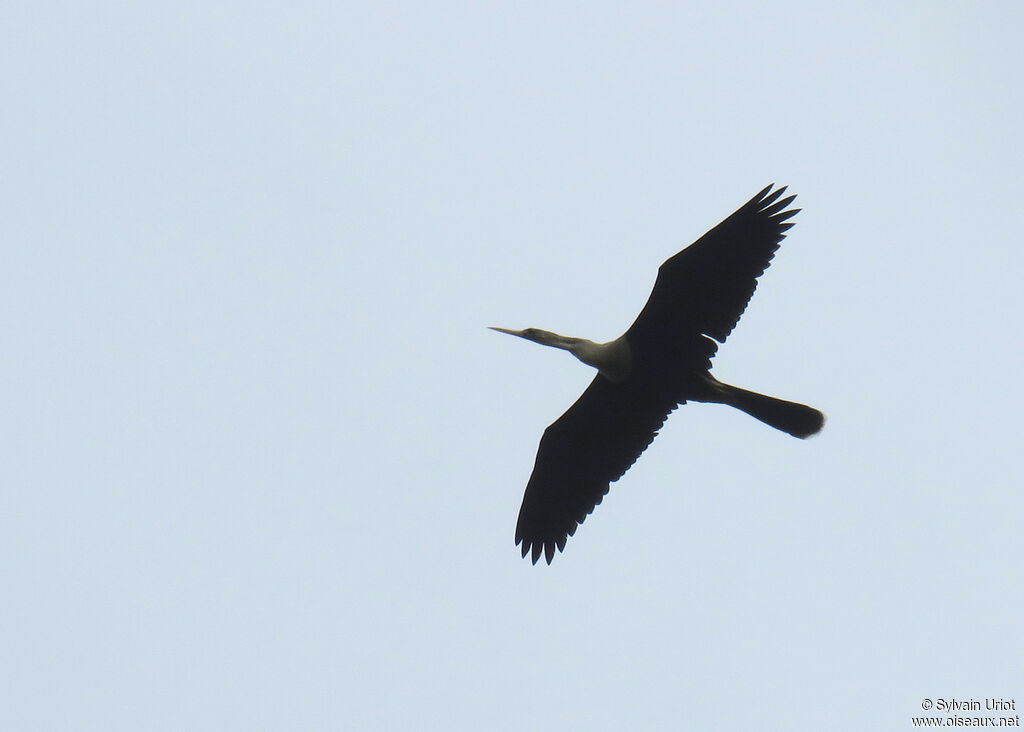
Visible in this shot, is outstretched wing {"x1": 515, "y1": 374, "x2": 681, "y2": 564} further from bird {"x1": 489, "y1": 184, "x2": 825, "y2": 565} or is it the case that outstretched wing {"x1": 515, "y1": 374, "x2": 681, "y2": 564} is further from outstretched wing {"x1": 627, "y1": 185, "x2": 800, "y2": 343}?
outstretched wing {"x1": 627, "y1": 185, "x2": 800, "y2": 343}

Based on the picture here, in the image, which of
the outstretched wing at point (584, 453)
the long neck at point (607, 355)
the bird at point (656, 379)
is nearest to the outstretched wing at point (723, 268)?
the bird at point (656, 379)

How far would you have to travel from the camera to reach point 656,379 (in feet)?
35.0

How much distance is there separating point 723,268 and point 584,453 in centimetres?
206

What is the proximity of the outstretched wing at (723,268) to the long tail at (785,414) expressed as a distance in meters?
0.64

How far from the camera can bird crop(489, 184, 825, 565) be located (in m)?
10.2

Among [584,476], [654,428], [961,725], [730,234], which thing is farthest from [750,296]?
[961,725]

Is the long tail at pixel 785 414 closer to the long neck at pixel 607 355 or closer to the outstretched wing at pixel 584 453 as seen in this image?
the outstretched wing at pixel 584 453

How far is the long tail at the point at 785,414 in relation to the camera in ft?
34.8

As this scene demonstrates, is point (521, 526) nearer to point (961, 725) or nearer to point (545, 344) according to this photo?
point (545, 344)

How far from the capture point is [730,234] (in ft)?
33.3

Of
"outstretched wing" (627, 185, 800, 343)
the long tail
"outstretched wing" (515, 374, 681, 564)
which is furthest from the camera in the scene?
"outstretched wing" (515, 374, 681, 564)

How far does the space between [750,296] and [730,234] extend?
52 centimetres

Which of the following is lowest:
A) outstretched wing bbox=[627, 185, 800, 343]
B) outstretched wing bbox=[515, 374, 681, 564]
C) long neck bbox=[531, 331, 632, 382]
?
outstretched wing bbox=[515, 374, 681, 564]

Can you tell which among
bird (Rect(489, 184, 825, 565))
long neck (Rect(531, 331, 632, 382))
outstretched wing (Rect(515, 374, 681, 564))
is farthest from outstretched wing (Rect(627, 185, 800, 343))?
outstretched wing (Rect(515, 374, 681, 564))
